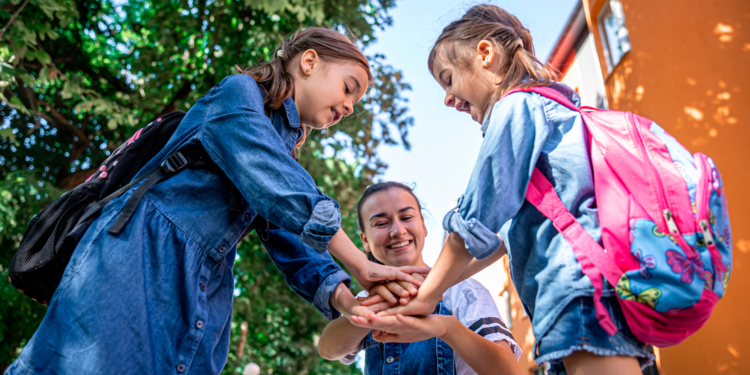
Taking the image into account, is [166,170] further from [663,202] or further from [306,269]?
[663,202]

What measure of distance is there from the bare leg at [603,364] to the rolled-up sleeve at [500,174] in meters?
0.34

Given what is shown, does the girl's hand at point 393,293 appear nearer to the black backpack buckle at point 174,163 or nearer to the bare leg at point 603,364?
the bare leg at point 603,364

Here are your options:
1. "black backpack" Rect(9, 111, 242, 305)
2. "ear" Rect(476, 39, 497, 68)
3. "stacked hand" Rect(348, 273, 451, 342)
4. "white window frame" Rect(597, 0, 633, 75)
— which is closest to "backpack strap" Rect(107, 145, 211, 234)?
"black backpack" Rect(9, 111, 242, 305)

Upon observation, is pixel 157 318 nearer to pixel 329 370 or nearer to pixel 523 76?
pixel 523 76

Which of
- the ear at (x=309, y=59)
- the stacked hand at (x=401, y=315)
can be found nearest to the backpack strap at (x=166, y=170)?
the ear at (x=309, y=59)

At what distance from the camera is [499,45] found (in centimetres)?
190

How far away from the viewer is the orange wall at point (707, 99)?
6.05m

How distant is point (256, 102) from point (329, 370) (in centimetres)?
745

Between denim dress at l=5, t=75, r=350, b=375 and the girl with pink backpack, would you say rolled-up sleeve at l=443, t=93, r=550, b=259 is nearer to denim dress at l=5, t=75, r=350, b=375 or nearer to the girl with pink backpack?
the girl with pink backpack

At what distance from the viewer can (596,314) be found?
1283 mm

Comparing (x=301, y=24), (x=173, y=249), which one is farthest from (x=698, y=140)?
(x=173, y=249)

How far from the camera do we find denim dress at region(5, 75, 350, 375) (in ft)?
4.43

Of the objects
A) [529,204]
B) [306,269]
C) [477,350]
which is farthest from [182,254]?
[477,350]

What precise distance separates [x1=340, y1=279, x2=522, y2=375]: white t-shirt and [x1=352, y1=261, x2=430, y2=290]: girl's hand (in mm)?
386
